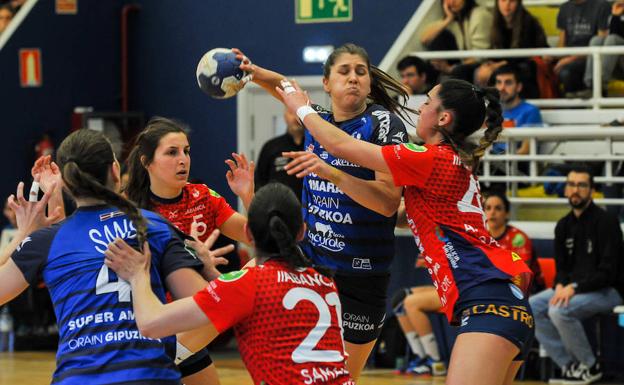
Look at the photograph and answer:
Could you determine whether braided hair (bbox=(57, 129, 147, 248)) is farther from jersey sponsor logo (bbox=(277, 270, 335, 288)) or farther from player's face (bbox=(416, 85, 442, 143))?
player's face (bbox=(416, 85, 442, 143))

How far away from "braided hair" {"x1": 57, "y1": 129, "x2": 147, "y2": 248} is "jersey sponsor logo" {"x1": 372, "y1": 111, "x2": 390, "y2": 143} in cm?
174

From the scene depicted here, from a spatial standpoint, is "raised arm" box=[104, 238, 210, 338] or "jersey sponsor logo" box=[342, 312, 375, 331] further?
"jersey sponsor logo" box=[342, 312, 375, 331]

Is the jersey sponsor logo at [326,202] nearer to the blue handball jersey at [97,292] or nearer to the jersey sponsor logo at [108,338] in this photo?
the blue handball jersey at [97,292]

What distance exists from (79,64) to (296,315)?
439 inches

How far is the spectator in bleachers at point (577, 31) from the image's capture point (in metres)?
10.7

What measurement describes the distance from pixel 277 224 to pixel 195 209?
6.46 feet

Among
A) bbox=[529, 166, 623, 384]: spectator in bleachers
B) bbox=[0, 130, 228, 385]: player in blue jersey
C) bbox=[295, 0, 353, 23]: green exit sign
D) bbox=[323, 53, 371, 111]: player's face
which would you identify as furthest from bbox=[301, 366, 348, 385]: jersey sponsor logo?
bbox=[295, 0, 353, 23]: green exit sign

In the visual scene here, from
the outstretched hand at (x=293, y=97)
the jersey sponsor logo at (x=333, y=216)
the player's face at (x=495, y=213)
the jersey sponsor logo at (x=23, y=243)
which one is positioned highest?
the outstretched hand at (x=293, y=97)

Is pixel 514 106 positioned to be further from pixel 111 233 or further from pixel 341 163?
pixel 111 233

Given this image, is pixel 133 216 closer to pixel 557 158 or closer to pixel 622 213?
pixel 557 158

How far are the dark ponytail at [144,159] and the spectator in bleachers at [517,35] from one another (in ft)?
18.3

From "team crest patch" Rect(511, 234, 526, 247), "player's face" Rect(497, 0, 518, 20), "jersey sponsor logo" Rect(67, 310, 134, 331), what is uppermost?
"player's face" Rect(497, 0, 518, 20)

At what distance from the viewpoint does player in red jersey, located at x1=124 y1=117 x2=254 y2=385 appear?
5.55 metres

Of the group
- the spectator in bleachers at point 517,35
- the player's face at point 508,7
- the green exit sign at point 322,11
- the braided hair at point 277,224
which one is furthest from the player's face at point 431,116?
the green exit sign at point 322,11
